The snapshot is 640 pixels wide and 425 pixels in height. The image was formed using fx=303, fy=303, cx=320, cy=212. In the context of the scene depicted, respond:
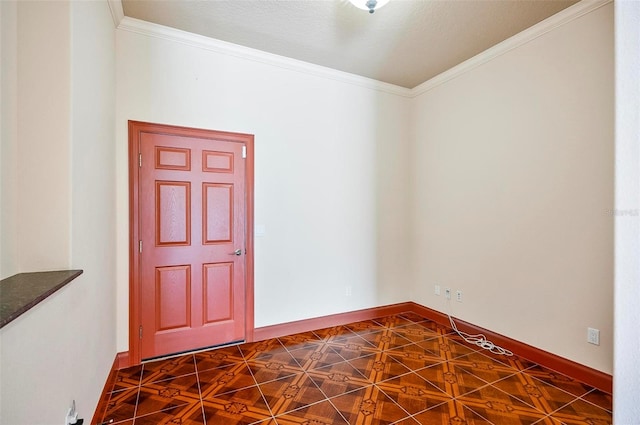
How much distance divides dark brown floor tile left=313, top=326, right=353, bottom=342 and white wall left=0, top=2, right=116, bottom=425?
1.99 m

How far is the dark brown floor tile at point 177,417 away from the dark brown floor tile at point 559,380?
2.58 metres

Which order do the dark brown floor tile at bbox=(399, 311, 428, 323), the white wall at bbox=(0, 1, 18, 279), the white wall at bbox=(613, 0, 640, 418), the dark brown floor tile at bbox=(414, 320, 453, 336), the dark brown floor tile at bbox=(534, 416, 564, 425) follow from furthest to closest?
the dark brown floor tile at bbox=(399, 311, 428, 323) → the dark brown floor tile at bbox=(414, 320, 453, 336) → the dark brown floor tile at bbox=(534, 416, 564, 425) → the white wall at bbox=(613, 0, 640, 418) → the white wall at bbox=(0, 1, 18, 279)

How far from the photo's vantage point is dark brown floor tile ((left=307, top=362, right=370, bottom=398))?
7.45 feet

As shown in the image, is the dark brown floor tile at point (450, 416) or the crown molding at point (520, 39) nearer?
the dark brown floor tile at point (450, 416)

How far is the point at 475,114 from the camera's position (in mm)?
3250

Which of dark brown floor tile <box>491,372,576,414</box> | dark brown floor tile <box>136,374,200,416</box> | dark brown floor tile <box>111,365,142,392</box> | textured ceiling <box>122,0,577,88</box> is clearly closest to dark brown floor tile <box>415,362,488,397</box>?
dark brown floor tile <box>491,372,576,414</box>

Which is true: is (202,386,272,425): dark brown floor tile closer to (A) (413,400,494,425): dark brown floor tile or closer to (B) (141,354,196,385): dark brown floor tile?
(B) (141,354,196,385): dark brown floor tile

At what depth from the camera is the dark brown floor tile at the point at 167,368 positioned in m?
2.44

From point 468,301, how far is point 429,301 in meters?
0.57

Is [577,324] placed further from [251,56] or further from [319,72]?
[251,56]

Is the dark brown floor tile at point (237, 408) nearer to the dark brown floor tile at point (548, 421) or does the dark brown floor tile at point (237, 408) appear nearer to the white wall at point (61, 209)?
the white wall at point (61, 209)

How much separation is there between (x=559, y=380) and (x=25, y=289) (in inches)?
133

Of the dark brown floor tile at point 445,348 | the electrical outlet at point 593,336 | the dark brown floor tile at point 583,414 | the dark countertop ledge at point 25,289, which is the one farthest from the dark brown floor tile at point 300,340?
the electrical outlet at point 593,336

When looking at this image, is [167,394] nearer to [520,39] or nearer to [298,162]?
[298,162]
